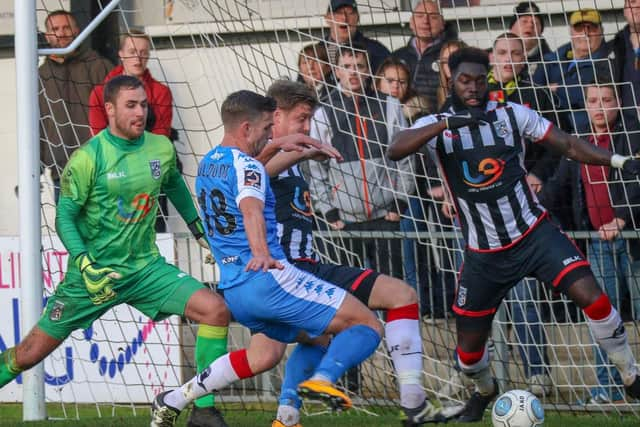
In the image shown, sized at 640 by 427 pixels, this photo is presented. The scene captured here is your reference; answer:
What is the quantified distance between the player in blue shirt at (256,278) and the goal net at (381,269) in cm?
261

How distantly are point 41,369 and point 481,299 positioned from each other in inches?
122

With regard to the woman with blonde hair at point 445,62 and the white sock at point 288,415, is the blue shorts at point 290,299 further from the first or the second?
the woman with blonde hair at point 445,62

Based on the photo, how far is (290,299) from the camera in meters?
6.46

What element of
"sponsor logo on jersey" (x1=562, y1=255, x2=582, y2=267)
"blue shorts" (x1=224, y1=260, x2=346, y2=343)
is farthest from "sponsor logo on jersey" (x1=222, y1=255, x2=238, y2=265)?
"sponsor logo on jersey" (x1=562, y1=255, x2=582, y2=267)

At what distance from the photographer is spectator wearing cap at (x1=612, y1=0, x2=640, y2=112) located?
9.04 metres

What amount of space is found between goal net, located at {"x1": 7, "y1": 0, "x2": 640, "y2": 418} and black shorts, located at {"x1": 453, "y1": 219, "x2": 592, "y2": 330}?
1.26 m

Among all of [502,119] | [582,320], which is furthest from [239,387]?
[502,119]

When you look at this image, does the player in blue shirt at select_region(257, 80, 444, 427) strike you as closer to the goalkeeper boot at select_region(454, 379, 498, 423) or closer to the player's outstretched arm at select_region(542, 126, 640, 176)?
the goalkeeper boot at select_region(454, 379, 498, 423)

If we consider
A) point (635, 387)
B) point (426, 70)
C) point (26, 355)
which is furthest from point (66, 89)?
point (635, 387)

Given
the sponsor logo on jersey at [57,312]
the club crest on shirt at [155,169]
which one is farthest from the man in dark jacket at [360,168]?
the sponsor logo on jersey at [57,312]

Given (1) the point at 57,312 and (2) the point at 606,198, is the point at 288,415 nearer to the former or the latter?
(1) the point at 57,312

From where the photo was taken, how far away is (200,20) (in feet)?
34.4

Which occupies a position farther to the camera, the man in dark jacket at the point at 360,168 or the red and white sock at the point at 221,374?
the man in dark jacket at the point at 360,168

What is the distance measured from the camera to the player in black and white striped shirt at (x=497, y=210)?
733cm
